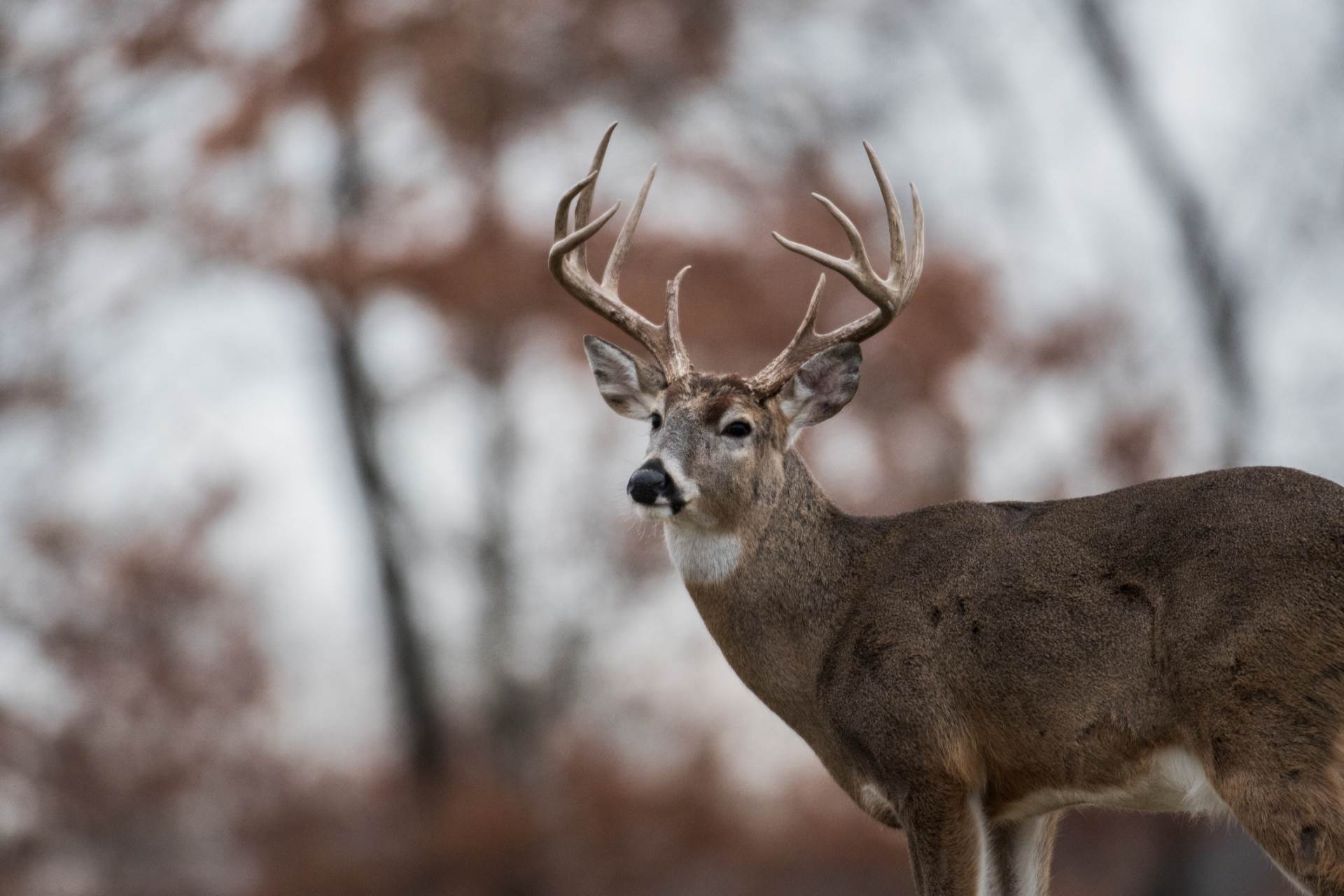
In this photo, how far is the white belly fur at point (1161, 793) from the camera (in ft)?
15.2

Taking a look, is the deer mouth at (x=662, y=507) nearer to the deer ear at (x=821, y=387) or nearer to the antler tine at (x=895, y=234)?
the deer ear at (x=821, y=387)

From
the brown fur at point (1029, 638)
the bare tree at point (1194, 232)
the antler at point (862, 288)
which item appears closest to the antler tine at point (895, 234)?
the antler at point (862, 288)

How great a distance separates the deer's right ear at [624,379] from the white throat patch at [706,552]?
59cm

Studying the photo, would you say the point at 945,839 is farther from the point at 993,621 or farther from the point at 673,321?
the point at 673,321

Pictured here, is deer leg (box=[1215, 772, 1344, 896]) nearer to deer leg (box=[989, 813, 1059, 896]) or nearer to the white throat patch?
deer leg (box=[989, 813, 1059, 896])

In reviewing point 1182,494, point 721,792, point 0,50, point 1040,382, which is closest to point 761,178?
point 1040,382

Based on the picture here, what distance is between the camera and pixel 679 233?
48.6 ft

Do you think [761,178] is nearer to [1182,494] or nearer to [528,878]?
[528,878]

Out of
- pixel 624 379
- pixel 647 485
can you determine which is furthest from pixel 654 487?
pixel 624 379

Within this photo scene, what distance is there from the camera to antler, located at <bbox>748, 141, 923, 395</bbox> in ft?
19.2

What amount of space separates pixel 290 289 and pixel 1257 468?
11095mm

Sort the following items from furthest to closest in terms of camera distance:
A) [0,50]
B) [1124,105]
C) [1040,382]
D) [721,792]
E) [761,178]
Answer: [1124,105] → [761,178] → [1040,382] → [721,792] → [0,50]

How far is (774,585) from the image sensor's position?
5.73 m

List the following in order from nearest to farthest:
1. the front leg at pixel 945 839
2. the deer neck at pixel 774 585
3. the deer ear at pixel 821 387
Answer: the front leg at pixel 945 839, the deer neck at pixel 774 585, the deer ear at pixel 821 387
